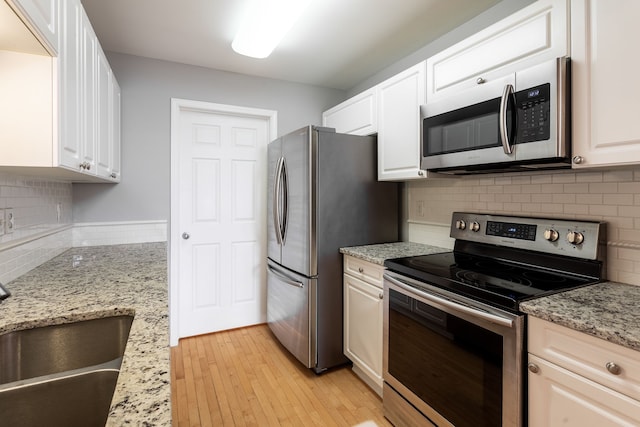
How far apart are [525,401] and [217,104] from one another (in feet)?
9.48

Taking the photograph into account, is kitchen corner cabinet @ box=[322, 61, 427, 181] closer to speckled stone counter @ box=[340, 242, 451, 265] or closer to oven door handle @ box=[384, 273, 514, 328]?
speckled stone counter @ box=[340, 242, 451, 265]

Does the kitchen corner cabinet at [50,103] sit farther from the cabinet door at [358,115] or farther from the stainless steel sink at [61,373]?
the cabinet door at [358,115]

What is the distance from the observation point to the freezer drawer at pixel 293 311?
223 centimetres

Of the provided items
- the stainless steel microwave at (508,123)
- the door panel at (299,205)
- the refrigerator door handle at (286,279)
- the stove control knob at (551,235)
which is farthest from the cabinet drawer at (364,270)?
the stove control knob at (551,235)

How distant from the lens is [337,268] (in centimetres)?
230

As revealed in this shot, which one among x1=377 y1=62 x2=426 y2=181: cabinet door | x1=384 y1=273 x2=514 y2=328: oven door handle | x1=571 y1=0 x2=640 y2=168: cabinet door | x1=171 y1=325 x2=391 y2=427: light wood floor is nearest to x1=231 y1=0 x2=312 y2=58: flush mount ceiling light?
x1=377 y1=62 x2=426 y2=181: cabinet door

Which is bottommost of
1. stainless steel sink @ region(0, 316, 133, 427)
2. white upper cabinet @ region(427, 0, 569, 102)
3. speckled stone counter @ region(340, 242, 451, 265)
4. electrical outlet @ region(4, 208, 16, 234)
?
stainless steel sink @ region(0, 316, 133, 427)

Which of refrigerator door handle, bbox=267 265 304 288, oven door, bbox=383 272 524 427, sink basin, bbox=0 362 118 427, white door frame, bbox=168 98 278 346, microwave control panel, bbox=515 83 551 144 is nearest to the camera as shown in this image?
sink basin, bbox=0 362 118 427

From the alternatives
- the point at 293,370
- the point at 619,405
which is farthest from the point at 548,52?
the point at 293,370

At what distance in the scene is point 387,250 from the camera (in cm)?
217

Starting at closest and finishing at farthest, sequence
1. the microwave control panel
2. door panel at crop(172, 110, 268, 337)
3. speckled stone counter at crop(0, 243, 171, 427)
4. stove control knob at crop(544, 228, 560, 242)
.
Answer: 1. speckled stone counter at crop(0, 243, 171, 427)
2. the microwave control panel
3. stove control knob at crop(544, 228, 560, 242)
4. door panel at crop(172, 110, 268, 337)

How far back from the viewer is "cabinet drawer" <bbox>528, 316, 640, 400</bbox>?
0.90 metres

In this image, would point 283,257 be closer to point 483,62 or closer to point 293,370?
point 293,370

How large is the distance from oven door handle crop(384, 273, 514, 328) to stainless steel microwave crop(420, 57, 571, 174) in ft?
2.17
